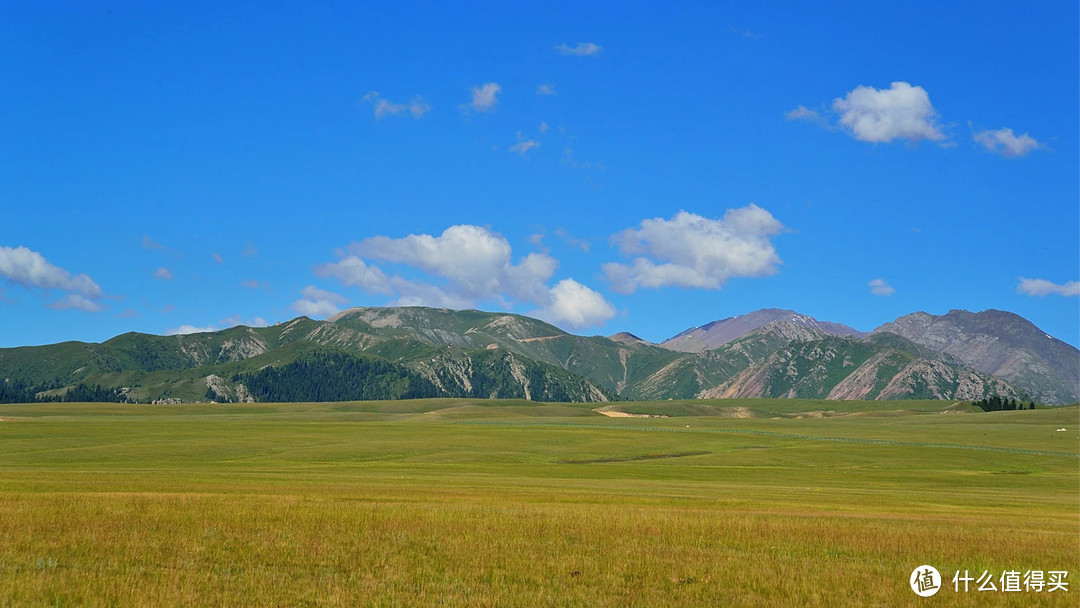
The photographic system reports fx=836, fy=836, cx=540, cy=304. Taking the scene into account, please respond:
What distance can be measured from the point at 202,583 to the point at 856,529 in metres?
24.0

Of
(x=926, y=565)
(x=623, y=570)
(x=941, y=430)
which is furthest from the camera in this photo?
(x=941, y=430)

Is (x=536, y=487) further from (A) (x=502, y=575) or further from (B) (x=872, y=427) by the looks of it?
(B) (x=872, y=427)

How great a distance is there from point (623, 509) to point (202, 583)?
2429cm

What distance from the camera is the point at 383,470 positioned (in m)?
78.4

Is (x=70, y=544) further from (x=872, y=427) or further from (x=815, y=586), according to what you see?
(x=872, y=427)

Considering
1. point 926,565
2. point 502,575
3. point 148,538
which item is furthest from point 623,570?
point 148,538

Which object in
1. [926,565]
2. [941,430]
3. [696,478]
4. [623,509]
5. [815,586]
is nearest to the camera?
[815,586]

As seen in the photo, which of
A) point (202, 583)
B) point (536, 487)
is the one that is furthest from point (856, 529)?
point (536, 487)

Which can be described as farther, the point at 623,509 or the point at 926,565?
the point at 623,509

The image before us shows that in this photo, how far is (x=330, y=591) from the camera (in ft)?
60.8

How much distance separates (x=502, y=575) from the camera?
68.8ft

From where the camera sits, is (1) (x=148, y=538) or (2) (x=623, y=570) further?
(1) (x=148, y=538)

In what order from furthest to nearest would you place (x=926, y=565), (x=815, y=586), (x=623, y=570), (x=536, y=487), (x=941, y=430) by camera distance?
(x=941, y=430) → (x=536, y=487) → (x=926, y=565) → (x=623, y=570) → (x=815, y=586)

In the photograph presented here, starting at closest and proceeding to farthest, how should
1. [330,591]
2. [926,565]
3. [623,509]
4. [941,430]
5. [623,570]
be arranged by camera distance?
[330,591], [623,570], [926,565], [623,509], [941,430]
